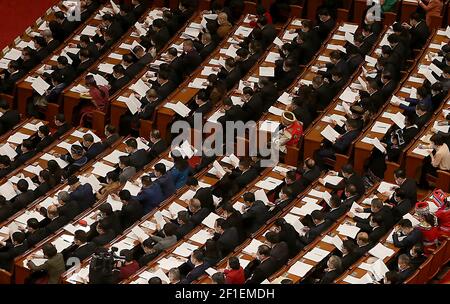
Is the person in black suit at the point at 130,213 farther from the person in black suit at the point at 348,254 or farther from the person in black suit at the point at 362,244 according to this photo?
the person in black suit at the point at 362,244

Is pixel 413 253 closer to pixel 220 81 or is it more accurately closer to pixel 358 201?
pixel 358 201

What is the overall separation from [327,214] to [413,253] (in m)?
1.69

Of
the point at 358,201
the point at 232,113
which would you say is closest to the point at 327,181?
the point at 358,201

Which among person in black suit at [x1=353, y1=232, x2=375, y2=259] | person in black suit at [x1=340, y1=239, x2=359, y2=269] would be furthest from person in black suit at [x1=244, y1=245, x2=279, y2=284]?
person in black suit at [x1=353, y1=232, x2=375, y2=259]

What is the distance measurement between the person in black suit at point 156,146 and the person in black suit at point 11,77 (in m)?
3.38

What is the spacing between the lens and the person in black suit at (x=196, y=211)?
1795cm

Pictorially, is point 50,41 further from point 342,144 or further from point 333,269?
point 333,269

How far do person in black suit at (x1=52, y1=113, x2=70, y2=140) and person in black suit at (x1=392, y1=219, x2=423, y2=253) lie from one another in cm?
611

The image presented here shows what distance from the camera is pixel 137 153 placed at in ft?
64.2

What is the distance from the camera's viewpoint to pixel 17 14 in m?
24.4

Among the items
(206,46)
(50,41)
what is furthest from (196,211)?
(50,41)

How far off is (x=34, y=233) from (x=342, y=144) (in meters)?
4.97

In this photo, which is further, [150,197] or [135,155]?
[135,155]

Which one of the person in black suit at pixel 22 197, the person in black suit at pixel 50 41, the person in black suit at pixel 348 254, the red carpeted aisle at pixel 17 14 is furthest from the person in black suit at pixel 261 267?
the red carpeted aisle at pixel 17 14
